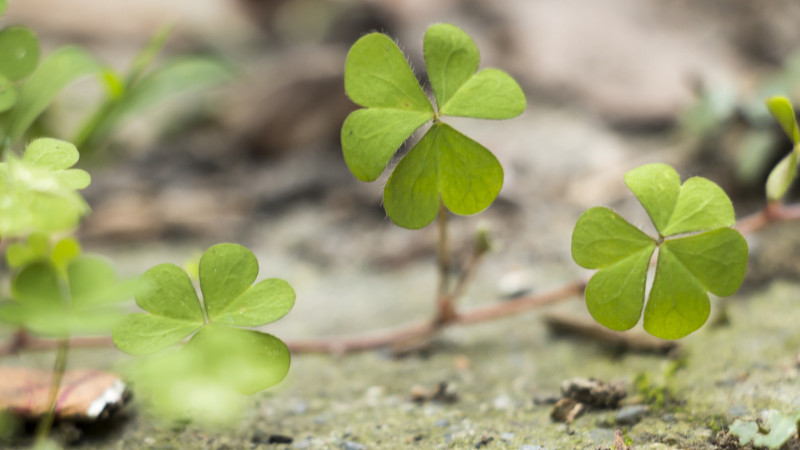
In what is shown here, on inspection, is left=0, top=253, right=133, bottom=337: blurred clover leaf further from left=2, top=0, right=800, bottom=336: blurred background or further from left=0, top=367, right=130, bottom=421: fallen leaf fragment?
left=2, top=0, right=800, bottom=336: blurred background

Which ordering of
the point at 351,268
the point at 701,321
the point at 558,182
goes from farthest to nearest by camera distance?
the point at 558,182 < the point at 351,268 < the point at 701,321

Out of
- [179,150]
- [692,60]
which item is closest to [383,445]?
[179,150]

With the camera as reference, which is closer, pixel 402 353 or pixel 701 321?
pixel 701 321

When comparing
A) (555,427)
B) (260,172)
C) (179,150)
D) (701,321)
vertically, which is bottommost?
(555,427)

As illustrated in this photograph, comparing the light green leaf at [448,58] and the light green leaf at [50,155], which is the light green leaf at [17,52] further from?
the light green leaf at [448,58]

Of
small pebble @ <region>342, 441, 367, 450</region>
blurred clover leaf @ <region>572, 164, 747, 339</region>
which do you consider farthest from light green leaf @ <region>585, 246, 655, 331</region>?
small pebble @ <region>342, 441, 367, 450</region>

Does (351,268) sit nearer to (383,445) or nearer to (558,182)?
(558,182)

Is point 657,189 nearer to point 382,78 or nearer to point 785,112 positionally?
point 785,112
